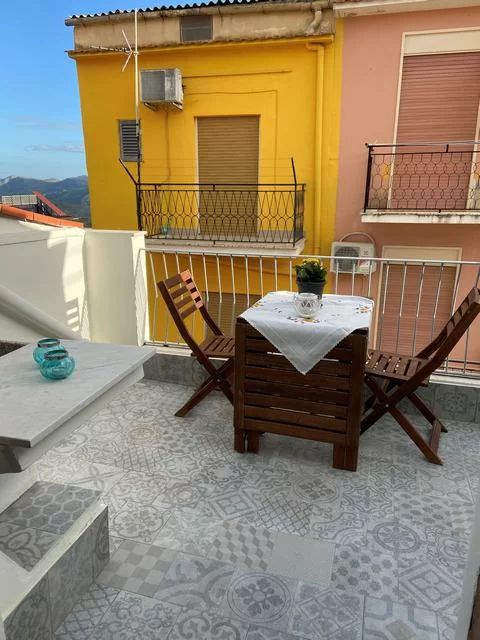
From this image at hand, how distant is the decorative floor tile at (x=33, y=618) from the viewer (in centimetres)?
128

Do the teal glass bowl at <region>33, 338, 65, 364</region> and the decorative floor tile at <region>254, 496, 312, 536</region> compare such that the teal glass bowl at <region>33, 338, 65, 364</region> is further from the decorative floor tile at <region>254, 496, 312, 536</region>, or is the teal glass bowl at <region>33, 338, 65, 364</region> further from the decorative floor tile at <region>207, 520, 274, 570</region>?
the decorative floor tile at <region>254, 496, 312, 536</region>

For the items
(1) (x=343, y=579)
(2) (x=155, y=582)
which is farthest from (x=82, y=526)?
(1) (x=343, y=579)

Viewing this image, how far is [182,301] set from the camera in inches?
122

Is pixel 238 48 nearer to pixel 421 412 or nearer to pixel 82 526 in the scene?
pixel 421 412

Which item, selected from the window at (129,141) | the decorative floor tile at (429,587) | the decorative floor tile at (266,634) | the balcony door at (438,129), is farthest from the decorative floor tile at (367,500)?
the window at (129,141)

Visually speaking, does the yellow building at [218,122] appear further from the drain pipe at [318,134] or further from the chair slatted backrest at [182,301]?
the chair slatted backrest at [182,301]

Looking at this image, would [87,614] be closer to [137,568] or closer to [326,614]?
[137,568]

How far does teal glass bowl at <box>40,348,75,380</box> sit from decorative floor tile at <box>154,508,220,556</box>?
92 cm

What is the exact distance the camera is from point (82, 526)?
160cm

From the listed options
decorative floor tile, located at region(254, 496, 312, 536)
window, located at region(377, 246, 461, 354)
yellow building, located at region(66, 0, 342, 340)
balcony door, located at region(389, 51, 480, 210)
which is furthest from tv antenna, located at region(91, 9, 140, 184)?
decorative floor tile, located at region(254, 496, 312, 536)

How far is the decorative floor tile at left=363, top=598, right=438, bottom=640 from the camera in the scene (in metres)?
1.47

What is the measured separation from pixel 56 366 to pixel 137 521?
973 millimetres

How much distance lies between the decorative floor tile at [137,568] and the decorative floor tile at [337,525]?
0.65 metres

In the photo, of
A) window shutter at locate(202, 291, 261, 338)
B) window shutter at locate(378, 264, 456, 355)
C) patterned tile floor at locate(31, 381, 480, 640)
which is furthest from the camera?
window shutter at locate(202, 291, 261, 338)
